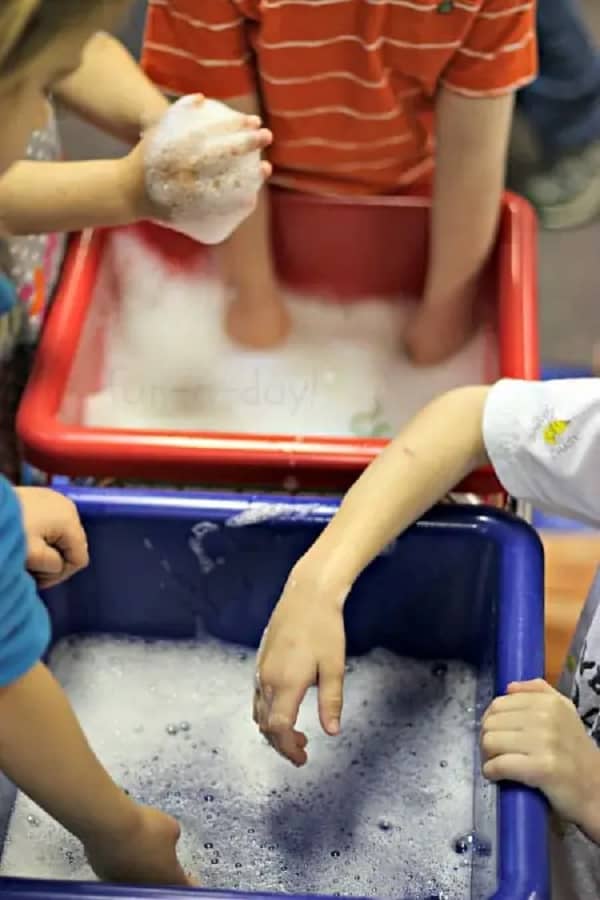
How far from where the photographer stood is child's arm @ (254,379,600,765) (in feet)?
2.48

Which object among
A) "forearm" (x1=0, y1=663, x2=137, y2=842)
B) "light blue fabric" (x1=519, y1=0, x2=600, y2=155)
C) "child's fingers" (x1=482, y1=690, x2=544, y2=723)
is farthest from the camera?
"light blue fabric" (x1=519, y1=0, x2=600, y2=155)

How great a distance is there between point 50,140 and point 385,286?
36 centimetres

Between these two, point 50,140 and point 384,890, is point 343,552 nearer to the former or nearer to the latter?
point 384,890

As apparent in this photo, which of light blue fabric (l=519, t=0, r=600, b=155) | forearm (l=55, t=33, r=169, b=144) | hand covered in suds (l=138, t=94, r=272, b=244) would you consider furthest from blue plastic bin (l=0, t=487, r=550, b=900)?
light blue fabric (l=519, t=0, r=600, b=155)

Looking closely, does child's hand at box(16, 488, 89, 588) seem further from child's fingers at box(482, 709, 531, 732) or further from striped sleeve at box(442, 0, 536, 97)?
striped sleeve at box(442, 0, 536, 97)

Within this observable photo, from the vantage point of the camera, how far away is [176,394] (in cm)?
114

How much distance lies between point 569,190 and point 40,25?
995 mm

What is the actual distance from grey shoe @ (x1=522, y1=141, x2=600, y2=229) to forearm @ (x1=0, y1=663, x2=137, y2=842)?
3.03 feet

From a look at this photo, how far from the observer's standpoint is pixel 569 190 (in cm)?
140

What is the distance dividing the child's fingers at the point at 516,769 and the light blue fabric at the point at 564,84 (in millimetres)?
822

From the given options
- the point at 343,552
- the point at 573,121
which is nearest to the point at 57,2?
the point at 343,552

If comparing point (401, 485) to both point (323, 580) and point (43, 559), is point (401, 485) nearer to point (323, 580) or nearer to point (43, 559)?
point (323, 580)

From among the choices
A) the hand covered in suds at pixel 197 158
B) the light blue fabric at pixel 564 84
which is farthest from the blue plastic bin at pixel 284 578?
the light blue fabric at pixel 564 84

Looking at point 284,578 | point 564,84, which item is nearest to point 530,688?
point 284,578
